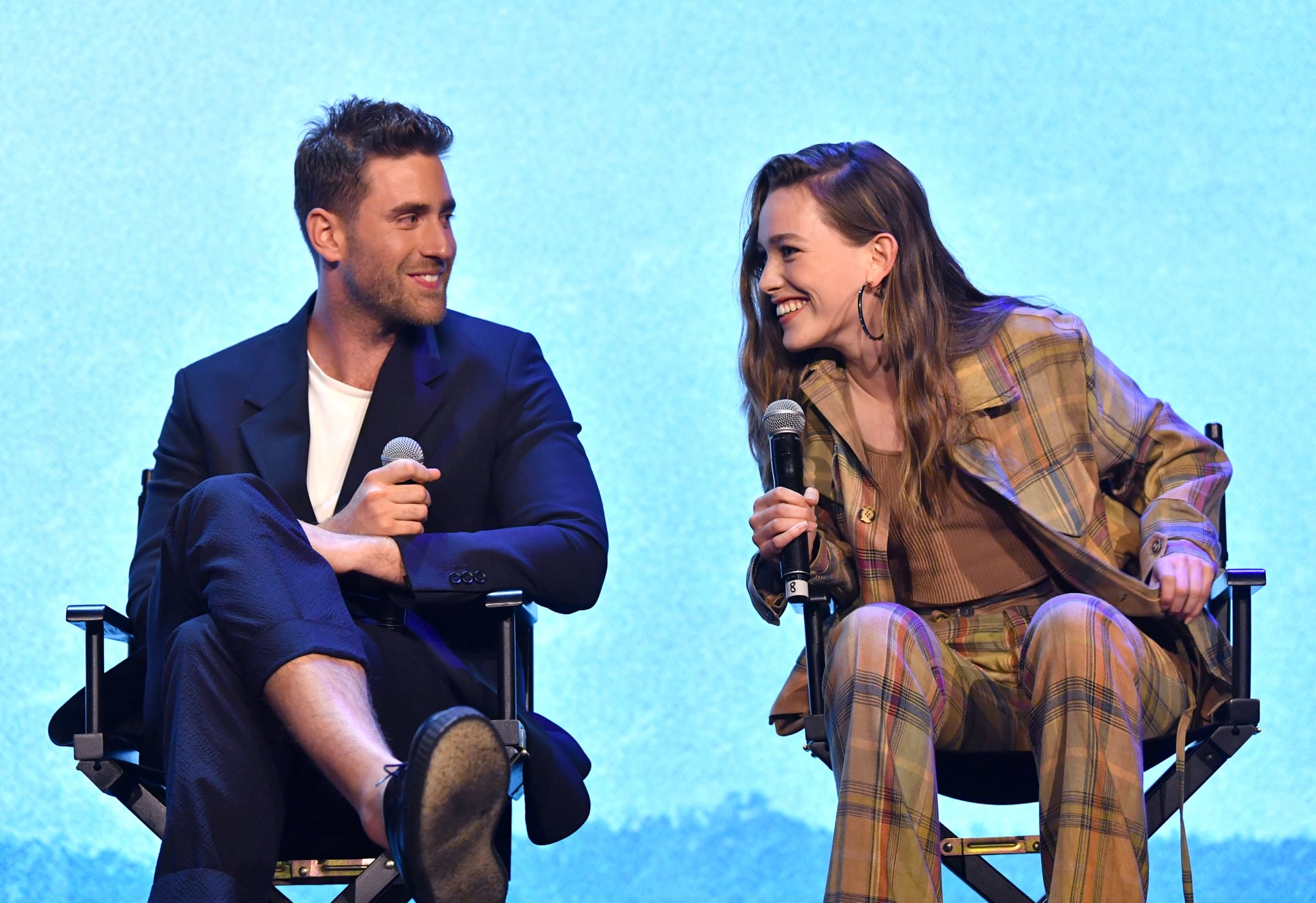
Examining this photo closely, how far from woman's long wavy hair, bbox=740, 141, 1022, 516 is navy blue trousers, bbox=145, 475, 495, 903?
0.74m

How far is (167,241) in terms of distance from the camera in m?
3.14

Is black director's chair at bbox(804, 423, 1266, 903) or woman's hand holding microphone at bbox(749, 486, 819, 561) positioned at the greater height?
woman's hand holding microphone at bbox(749, 486, 819, 561)

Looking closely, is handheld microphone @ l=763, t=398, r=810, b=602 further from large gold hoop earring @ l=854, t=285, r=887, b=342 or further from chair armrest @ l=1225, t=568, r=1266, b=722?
chair armrest @ l=1225, t=568, r=1266, b=722

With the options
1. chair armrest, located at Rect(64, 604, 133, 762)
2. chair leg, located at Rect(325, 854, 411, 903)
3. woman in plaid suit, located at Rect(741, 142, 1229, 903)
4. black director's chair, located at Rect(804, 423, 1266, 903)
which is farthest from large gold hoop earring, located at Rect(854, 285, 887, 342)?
chair armrest, located at Rect(64, 604, 133, 762)

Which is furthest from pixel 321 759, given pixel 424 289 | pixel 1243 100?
pixel 1243 100

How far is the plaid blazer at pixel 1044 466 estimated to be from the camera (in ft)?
7.02

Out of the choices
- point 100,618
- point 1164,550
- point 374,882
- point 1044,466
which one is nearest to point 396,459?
point 100,618

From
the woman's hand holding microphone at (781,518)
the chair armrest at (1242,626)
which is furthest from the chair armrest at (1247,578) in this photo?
the woman's hand holding microphone at (781,518)

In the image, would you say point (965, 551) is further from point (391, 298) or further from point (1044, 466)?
point (391, 298)

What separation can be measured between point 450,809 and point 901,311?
3.67 ft

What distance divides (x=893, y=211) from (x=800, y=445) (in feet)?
1.33

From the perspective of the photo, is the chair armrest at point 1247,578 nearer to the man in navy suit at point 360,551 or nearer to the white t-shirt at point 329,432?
the man in navy suit at point 360,551

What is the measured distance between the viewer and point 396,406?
235 cm

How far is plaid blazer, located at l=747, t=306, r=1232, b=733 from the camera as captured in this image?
2.14m
